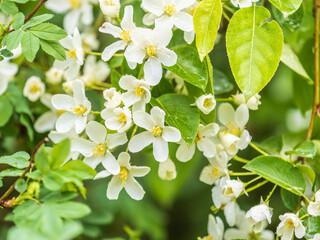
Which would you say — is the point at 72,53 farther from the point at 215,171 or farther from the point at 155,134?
the point at 215,171

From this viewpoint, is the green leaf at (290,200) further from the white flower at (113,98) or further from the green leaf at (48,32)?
the green leaf at (48,32)

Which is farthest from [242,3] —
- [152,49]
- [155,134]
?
[155,134]

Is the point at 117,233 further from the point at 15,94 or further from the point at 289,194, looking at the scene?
the point at 289,194

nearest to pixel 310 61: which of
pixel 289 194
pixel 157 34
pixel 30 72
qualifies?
pixel 289 194

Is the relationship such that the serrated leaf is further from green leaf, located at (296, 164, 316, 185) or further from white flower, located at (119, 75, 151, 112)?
green leaf, located at (296, 164, 316, 185)

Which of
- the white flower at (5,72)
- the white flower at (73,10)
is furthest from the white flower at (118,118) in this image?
the white flower at (73,10)

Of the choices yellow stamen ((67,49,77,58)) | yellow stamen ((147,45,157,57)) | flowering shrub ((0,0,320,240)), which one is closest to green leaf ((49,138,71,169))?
flowering shrub ((0,0,320,240))
